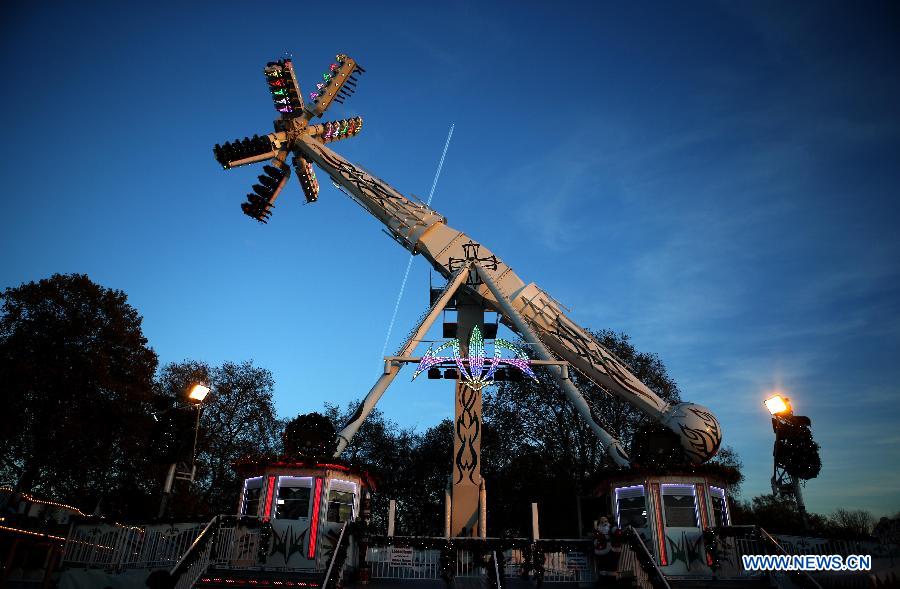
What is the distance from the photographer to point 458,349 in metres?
23.1

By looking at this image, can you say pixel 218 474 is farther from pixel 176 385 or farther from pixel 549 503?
pixel 549 503

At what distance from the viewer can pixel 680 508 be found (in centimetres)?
1636

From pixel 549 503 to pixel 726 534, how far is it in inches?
836

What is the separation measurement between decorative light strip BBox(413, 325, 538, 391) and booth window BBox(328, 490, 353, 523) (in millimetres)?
5769

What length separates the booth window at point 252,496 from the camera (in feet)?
53.3

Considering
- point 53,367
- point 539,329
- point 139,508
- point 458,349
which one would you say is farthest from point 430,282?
point 53,367

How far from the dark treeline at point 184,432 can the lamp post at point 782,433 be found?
4.54ft

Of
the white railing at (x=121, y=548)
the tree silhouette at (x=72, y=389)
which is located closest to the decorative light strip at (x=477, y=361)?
the white railing at (x=121, y=548)

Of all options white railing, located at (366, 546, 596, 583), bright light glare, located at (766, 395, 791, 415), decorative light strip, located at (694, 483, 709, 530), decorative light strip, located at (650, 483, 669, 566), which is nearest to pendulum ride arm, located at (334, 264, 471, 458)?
white railing, located at (366, 546, 596, 583)

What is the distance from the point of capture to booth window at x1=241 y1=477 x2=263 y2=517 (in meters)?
16.2

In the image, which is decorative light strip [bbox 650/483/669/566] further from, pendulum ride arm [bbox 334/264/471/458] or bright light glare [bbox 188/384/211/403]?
bright light glare [bbox 188/384/211/403]

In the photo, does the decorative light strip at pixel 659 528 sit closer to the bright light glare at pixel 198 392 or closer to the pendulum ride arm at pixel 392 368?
the pendulum ride arm at pixel 392 368

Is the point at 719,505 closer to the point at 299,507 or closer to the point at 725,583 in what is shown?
the point at 725,583

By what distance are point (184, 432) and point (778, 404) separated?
15594 millimetres
